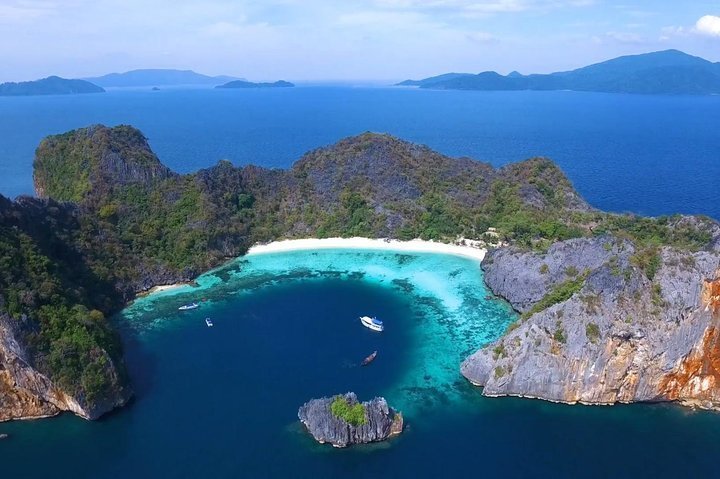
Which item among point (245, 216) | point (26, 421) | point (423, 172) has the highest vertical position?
point (423, 172)

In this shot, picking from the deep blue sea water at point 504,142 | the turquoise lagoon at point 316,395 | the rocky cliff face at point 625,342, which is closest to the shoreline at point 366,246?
the turquoise lagoon at point 316,395

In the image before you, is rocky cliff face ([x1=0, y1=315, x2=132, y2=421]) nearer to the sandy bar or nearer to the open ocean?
the open ocean

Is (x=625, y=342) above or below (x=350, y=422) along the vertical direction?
above

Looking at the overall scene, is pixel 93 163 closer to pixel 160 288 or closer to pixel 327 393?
pixel 160 288

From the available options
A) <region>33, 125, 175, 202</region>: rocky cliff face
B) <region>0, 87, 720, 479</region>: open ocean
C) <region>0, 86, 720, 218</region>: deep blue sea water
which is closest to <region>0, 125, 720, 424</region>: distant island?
<region>33, 125, 175, 202</region>: rocky cliff face

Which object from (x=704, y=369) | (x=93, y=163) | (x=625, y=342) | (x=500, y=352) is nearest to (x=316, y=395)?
(x=500, y=352)

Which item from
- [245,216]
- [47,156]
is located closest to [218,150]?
[47,156]

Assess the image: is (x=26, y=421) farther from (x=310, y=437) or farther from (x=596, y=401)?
(x=596, y=401)
